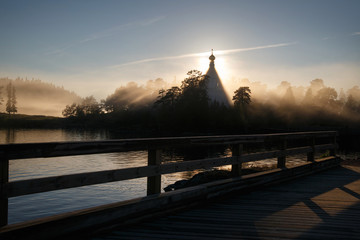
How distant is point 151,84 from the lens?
184375 mm

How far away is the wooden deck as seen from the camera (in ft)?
13.7

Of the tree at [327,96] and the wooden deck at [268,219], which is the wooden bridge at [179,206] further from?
the tree at [327,96]

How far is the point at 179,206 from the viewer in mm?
Answer: 5250

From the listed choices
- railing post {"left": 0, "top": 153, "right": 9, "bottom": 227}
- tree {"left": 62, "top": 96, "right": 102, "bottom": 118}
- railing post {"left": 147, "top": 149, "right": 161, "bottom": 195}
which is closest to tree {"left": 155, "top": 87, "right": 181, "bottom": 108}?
tree {"left": 62, "top": 96, "right": 102, "bottom": 118}

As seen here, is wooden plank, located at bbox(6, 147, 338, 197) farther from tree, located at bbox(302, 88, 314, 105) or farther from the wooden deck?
tree, located at bbox(302, 88, 314, 105)

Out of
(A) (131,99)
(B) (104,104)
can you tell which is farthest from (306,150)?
(B) (104,104)

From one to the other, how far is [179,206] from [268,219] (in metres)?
1.50

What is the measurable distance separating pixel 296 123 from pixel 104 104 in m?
106

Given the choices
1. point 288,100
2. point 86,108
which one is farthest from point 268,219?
point 86,108

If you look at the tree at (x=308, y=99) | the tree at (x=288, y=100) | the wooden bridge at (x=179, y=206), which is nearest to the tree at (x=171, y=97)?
the tree at (x=288, y=100)

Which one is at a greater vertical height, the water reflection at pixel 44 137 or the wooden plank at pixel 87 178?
the wooden plank at pixel 87 178

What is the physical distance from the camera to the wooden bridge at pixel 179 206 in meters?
3.48

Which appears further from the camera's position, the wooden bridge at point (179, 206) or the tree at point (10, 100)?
the tree at point (10, 100)

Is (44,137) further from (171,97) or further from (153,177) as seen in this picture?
(153,177)
